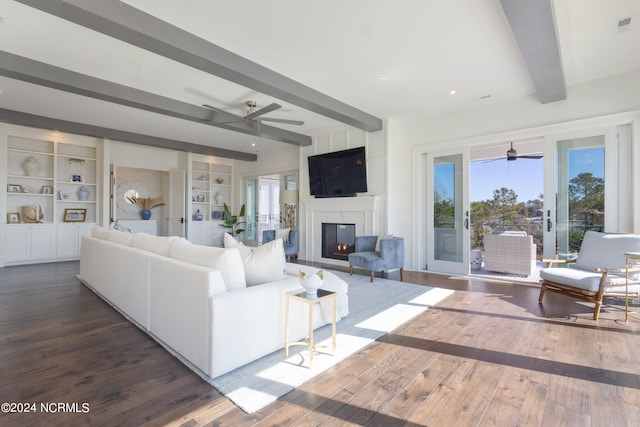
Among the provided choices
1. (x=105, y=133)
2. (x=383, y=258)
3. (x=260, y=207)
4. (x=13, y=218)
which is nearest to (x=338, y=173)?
(x=383, y=258)

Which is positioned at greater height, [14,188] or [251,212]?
[14,188]

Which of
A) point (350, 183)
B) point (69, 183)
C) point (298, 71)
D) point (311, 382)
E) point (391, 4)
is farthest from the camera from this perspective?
point (69, 183)

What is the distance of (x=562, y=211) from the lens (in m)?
4.42

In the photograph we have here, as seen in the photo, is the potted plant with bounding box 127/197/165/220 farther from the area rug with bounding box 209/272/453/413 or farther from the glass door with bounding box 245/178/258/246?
the area rug with bounding box 209/272/453/413

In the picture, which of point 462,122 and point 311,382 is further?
point 462,122

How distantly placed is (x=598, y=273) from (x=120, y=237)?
213 inches

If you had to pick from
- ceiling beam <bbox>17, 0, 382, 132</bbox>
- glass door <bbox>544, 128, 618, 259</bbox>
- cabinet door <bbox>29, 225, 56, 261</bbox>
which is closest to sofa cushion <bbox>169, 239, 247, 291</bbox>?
ceiling beam <bbox>17, 0, 382, 132</bbox>

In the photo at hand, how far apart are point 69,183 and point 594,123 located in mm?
9515

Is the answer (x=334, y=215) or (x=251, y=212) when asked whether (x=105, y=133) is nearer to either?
(x=251, y=212)

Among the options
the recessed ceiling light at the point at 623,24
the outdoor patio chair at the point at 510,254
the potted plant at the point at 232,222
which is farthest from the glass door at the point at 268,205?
the recessed ceiling light at the point at 623,24

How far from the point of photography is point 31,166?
20.8 feet

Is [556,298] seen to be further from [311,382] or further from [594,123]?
[311,382]

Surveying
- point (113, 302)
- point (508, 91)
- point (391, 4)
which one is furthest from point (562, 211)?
point (113, 302)

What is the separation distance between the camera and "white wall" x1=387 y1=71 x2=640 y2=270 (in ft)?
13.2
